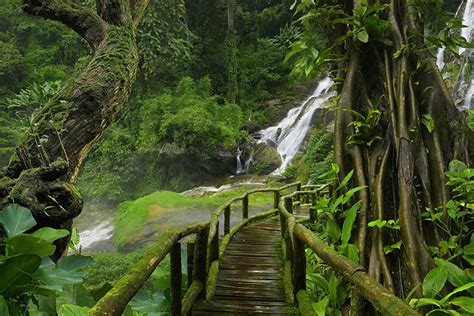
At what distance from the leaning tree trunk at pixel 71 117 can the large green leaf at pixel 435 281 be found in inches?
95.2

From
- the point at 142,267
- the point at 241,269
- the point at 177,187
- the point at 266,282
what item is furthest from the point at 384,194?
the point at 177,187

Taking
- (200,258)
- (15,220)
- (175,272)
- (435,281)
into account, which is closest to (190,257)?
(200,258)

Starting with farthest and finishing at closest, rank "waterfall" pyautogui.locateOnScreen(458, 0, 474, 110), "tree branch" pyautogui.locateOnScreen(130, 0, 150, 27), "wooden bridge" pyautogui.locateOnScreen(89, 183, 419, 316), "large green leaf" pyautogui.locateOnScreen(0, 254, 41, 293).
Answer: "waterfall" pyautogui.locateOnScreen(458, 0, 474, 110)
"tree branch" pyautogui.locateOnScreen(130, 0, 150, 27)
"large green leaf" pyautogui.locateOnScreen(0, 254, 41, 293)
"wooden bridge" pyautogui.locateOnScreen(89, 183, 419, 316)

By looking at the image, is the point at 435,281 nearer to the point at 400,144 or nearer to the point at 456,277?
the point at 456,277

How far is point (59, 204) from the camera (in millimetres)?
2762

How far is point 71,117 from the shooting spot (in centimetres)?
340

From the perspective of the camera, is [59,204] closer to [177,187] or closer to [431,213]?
[431,213]

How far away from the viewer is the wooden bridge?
62.7 inches

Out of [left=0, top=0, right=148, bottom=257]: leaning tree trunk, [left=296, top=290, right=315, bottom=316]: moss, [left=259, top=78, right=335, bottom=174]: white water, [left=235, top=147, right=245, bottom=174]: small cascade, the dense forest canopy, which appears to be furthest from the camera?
[left=235, top=147, right=245, bottom=174]: small cascade

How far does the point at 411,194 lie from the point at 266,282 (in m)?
1.84

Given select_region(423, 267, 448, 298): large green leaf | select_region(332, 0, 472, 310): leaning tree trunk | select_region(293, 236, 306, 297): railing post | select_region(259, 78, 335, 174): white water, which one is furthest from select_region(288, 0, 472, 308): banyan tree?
select_region(259, 78, 335, 174): white water

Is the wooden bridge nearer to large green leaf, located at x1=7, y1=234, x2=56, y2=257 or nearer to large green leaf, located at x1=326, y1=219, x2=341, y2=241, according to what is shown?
large green leaf, located at x1=326, y1=219, x2=341, y2=241

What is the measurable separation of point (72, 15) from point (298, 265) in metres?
3.47

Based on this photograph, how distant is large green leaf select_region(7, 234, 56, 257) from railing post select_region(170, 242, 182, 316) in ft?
2.59
